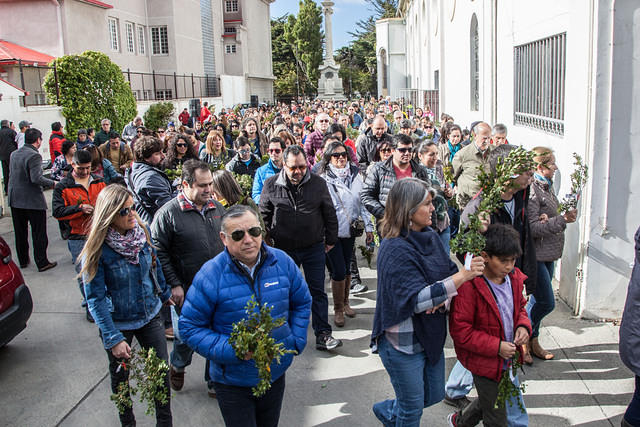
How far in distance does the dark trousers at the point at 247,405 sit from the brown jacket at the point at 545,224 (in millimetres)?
2640

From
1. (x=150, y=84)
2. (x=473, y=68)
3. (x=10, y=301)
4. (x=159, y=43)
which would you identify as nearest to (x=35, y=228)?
(x=10, y=301)

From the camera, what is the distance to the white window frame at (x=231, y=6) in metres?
53.2

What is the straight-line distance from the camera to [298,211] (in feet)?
19.0

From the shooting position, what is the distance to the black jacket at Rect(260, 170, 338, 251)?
19.0 feet

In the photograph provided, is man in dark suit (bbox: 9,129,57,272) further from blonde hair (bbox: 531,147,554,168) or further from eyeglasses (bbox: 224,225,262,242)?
blonde hair (bbox: 531,147,554,168)

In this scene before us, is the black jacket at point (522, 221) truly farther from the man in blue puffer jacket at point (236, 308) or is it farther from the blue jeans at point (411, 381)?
the man in blue puffer jacket at point (236, 308)

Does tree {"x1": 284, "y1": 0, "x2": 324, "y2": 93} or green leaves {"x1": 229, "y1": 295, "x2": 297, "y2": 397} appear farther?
tree {"x1": 284, "y1": 0, "x2": 324, "y2": 93}

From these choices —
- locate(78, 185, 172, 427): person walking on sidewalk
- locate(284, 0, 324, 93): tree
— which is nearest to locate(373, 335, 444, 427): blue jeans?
locate(78, 185, 172, 427): person walking on sidewalk

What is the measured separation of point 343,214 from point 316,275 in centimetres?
96

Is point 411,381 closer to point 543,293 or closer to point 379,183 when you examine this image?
point 543,293

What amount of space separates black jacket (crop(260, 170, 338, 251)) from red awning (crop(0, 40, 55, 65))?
71.2 ft

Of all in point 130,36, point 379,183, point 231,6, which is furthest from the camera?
point 231,6

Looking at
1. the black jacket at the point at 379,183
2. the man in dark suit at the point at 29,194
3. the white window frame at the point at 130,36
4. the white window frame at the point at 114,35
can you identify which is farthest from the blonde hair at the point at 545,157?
the white window frame at the point at 130,36

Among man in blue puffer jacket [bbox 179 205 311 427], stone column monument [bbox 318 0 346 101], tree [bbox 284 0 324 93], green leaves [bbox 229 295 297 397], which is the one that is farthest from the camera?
tree [bbox 284 0 324 93]
